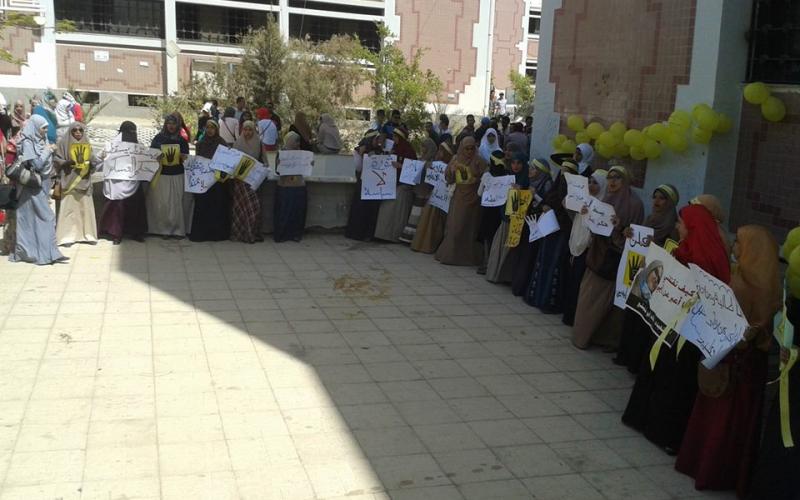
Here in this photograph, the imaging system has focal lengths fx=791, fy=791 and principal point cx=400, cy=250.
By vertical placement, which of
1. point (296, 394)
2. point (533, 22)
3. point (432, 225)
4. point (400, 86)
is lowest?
point (296, 394)

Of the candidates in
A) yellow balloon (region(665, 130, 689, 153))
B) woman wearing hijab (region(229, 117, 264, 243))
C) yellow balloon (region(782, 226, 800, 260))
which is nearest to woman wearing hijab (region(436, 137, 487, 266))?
woman wearing hijab (region(229, 117, 264, 243))

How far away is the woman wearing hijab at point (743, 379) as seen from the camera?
15.2ft

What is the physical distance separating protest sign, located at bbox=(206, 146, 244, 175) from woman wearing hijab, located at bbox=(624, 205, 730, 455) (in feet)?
22.3

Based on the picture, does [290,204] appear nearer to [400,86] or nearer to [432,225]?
[432,225]

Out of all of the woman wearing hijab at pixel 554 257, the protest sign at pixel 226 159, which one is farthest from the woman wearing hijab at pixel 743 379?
the protest sign at pixel 226 159

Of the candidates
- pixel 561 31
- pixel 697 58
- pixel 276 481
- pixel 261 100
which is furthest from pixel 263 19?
pixel 276 481

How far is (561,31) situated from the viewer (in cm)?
999

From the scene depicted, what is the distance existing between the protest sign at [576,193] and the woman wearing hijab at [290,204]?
4522mm

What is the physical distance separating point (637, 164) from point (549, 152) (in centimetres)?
194

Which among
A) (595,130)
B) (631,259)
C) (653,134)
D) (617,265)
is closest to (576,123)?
(595,130)

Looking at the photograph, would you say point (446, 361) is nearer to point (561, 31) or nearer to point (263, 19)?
point (561, 31)

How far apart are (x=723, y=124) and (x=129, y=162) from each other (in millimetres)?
7334

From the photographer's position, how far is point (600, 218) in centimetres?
740

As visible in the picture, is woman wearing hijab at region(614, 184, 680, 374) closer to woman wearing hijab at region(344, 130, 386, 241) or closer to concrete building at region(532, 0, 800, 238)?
concrete building at region(532, 0, 800, 238)
